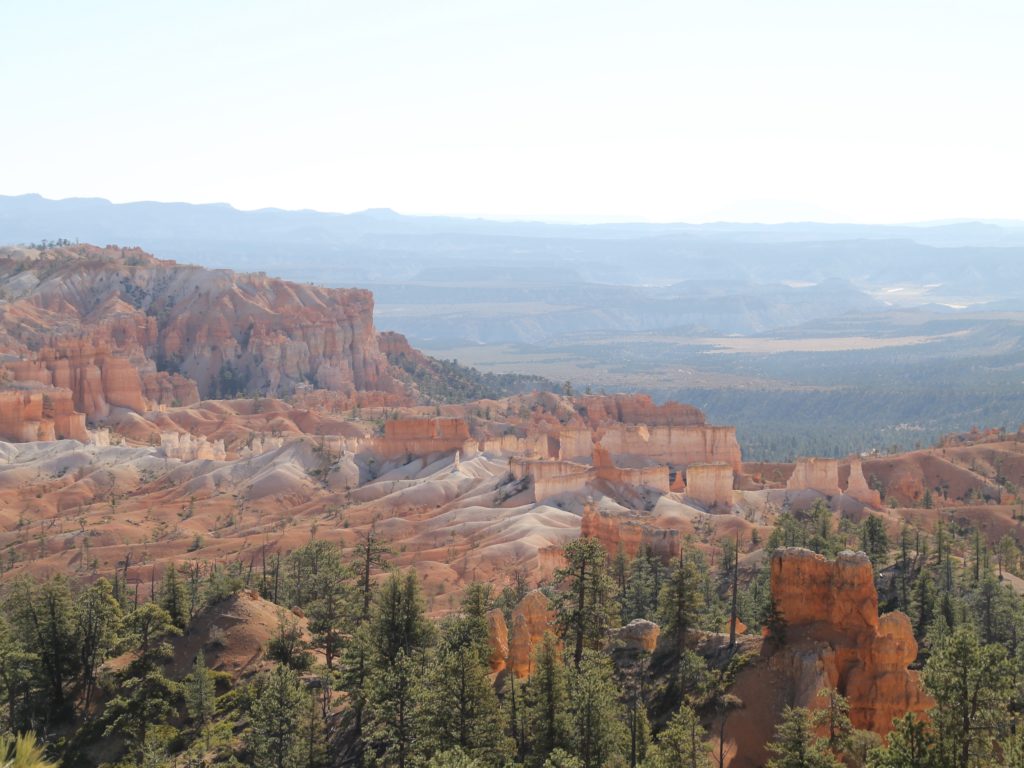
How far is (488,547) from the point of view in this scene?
79.7m

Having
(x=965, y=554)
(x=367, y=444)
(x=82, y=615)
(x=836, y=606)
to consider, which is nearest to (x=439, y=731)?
(x=836, y=606)

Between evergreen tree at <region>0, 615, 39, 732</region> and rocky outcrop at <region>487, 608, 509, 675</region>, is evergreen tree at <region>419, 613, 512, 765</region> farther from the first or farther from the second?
evergreen tree at <region>0, 615, 39, 732</region>

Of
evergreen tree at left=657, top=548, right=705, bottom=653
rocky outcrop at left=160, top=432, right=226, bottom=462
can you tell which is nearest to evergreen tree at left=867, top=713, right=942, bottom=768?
evergreen tree at left=657, top=548, right=705, bottom=653

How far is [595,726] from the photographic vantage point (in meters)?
34.8

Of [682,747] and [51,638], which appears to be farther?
[51,638]

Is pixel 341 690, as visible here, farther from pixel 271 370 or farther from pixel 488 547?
pixel 271 370

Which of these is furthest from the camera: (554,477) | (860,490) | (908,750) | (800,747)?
(860,490)

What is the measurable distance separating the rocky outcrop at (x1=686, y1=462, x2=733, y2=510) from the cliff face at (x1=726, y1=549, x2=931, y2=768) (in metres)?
55.5

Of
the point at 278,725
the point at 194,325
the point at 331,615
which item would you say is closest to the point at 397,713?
the point at 278,725

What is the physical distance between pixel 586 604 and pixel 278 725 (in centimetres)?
978

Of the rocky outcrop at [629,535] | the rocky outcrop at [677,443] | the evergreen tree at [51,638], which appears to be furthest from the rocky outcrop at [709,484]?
the evergreen tree at [51,638]

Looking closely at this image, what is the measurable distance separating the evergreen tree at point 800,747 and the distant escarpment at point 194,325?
380 ft

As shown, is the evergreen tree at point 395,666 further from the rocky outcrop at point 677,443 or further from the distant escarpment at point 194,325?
the distant escarpment at point 194,325

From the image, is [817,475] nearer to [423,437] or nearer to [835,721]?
[423,437]
